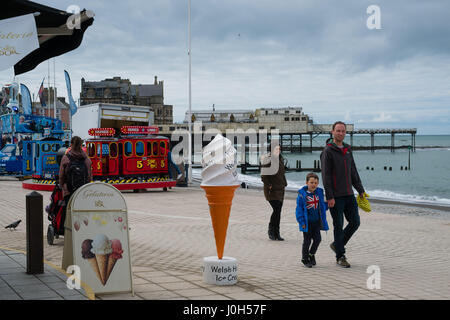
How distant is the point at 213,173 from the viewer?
19.8 feet

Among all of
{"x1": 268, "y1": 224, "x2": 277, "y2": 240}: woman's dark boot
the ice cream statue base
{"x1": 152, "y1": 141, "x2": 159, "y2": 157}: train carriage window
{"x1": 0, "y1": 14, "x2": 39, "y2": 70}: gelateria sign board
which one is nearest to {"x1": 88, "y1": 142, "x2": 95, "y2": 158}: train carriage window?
{"x1": 152, "y1": 141, "x2": 159, "y2": 157}: train carriage window

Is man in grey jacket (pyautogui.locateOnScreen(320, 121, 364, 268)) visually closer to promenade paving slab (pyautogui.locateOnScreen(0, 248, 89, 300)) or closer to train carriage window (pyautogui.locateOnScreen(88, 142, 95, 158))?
promenade paving slab (pyautogui.locateOnScreen(0, 248, 89, 300))

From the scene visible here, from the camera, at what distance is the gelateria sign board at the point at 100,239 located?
532 cm

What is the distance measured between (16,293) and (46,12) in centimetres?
280

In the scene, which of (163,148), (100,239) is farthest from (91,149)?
(100,239)

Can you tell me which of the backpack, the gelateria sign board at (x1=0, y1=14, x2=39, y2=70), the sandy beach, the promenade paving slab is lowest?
the sandy beach

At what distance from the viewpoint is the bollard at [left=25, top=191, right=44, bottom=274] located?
5.89 metres

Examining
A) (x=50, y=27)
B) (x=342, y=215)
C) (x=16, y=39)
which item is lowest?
(x=342, y=215)

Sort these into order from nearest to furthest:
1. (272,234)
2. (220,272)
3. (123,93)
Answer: (220,272), (272,234), (123,93)

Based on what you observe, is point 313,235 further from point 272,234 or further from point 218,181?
point 272,234

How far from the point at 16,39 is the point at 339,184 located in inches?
175

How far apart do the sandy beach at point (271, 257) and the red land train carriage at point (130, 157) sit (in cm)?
658

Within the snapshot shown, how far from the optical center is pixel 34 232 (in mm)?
5965

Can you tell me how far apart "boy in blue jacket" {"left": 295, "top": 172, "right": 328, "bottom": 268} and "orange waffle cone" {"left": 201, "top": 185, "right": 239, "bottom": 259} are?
1499 mm
